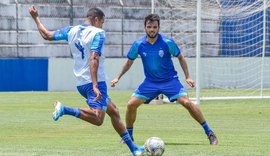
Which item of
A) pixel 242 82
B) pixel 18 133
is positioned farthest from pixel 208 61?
pixel 18 133

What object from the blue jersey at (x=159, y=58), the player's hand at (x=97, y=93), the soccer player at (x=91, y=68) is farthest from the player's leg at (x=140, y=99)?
the player's hand at (x=97, y=93)

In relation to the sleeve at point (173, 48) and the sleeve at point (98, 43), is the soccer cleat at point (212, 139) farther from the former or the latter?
the sleeve at point (98, 43)

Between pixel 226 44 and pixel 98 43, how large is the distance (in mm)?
24698

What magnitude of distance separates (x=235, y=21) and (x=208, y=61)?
2065 millimetres

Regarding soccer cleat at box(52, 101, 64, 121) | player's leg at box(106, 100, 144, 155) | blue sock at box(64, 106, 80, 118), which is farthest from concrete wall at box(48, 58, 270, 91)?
soccer cleat at box(52, 101, 64, 121)

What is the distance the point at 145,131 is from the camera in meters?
16.2

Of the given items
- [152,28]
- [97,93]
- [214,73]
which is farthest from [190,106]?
[214,73]

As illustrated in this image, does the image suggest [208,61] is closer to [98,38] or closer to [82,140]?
[82,140]

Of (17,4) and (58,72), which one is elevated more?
(17,4)

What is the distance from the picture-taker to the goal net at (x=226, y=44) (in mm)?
31422

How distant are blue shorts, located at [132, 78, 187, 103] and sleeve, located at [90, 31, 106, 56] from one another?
2591mm

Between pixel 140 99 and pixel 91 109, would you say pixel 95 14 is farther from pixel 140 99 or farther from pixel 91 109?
pixel 140 99

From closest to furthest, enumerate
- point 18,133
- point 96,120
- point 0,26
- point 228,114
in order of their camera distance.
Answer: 1. point 96,120
2. point 18,133
3. point 228,114
4. point 0,26

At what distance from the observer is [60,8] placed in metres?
37.4
